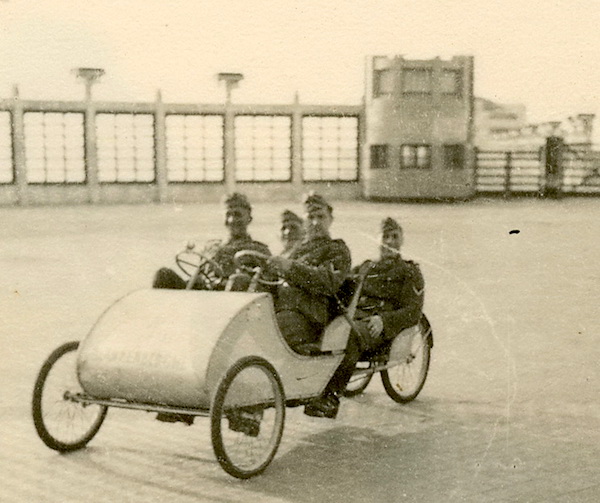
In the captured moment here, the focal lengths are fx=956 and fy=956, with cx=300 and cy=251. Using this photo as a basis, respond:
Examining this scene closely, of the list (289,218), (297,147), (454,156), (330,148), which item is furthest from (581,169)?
(289,218)

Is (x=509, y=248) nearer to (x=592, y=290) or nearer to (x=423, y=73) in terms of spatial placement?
(x=592, y=290)

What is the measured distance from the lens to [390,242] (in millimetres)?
6516

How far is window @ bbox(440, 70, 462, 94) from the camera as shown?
3647cm

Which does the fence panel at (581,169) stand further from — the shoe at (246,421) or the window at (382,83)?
the shoe at (246,421)

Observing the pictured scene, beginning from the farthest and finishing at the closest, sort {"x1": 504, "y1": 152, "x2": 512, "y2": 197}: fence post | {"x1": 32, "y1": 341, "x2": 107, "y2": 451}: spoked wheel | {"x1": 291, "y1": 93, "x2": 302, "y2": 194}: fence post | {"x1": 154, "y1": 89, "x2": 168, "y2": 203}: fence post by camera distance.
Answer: {"x1": 504, "y1": 152, "x2": 512, "y2": 197}: fence post → {"x1": 291, "y1": 93, "x2": 302, "y2": 194}: fence post → {"x1": 154, "y1": 89, "x2": 168, "y2": 203}: fence post → {"x1": 32, "y1": 341, "x2": 107, "y2": 451}: spoked wheel

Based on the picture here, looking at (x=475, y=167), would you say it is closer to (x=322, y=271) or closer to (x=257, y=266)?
(x=257, y=266)

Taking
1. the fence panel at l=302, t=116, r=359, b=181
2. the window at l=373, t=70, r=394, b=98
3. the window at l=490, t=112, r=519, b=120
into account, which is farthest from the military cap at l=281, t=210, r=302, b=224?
the window at l=490, t=112, r=519, b=120

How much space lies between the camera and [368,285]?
6621 mm

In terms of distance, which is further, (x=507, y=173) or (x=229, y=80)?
(x=507, y=173)

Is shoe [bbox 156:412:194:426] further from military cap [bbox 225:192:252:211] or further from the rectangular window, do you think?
the rectangular window

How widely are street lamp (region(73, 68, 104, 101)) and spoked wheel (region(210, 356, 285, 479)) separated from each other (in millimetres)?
29650

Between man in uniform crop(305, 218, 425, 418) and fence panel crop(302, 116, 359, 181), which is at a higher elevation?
fence panel crop(302, 116, 359, 181)

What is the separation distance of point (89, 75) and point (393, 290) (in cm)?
2877

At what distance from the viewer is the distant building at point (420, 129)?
3641 centimetres
